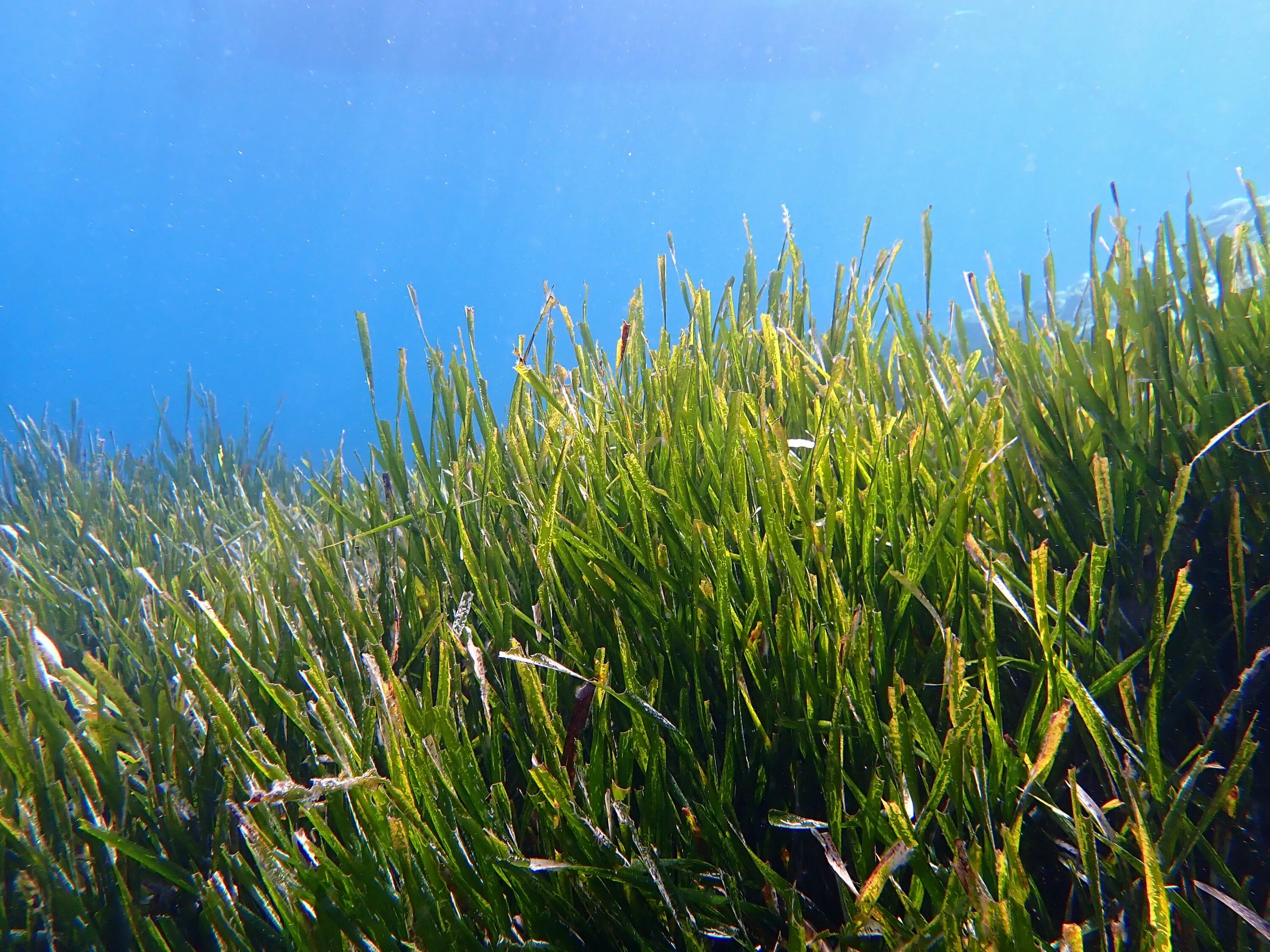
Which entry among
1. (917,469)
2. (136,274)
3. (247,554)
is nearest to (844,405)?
(917,469)

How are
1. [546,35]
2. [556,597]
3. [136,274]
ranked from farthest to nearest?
[136,274] < [546,35] < [556,597]

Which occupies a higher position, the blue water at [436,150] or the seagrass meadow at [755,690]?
the blue water at [436,150]

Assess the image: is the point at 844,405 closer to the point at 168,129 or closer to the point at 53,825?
the point at 53,825

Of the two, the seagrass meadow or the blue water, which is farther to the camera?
the blue water

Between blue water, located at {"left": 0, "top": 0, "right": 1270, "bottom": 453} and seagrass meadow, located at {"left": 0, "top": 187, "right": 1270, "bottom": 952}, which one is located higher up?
blue water, located at {"left": 0, "top": 0, "right": 1270, "bottom": 453}

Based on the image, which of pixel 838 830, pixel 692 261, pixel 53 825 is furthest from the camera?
pixel 692 261

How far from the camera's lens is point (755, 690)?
0.86 m

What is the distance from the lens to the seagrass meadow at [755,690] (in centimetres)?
60

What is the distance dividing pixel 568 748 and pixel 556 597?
0.95 feet

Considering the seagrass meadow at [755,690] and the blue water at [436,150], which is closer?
the seagrass meadow at [755,690]

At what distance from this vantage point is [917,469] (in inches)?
37.8

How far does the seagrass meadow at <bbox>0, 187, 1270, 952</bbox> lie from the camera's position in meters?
0.60

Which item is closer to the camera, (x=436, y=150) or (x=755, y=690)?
(x=755, y=690)

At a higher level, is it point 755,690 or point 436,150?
point 436,150
